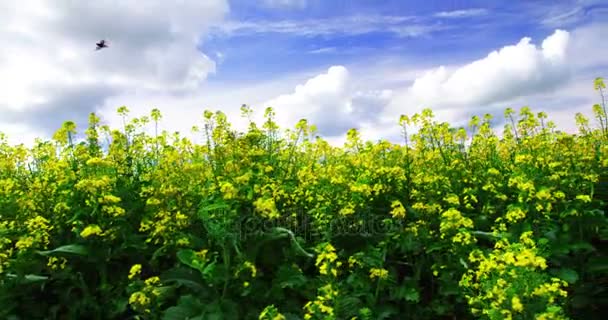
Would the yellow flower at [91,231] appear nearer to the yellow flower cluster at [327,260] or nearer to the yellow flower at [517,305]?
the yellow flower cluster at [327,260]

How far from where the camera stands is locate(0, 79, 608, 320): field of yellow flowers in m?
4.05

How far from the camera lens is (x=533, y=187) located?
4516 mm

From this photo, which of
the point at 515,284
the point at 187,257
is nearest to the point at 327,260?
the point at 187,257

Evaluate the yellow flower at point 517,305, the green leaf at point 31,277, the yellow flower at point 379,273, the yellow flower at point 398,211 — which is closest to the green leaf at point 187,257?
the yellow flower at point 379,273

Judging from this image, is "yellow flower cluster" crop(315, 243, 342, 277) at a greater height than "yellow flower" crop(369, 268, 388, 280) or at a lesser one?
greater

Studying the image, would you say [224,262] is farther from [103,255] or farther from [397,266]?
[397,266]

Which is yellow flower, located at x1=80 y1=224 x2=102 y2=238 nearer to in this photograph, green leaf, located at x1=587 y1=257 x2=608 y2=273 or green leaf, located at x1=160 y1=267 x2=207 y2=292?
green leaf, located at x1=160 y1=267 x2=207 y2=292

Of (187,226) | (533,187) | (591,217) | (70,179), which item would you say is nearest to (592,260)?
(591,217)

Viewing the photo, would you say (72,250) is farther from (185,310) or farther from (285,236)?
(285,236)

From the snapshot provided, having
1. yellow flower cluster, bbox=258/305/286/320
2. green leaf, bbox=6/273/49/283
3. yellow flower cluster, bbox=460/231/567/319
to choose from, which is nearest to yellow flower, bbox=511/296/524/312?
yellow flower cluster, bbox=460/231/567/319

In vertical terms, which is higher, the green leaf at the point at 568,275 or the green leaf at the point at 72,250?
the green leaf at the point at 72,250

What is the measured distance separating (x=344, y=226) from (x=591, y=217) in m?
2.12

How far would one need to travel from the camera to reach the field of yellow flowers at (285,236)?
405cm

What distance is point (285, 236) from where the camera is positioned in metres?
4.33
